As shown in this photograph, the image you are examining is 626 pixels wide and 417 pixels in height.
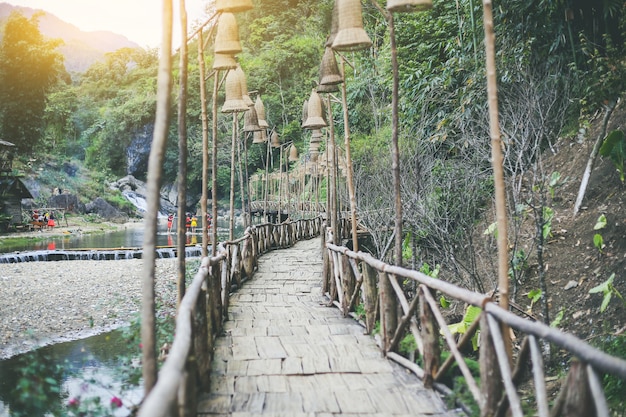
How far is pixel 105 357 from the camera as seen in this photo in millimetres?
9703

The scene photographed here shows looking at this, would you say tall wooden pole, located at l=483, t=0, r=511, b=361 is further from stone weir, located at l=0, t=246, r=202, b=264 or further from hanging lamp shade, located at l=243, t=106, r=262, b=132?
stone weir, located at l=0, t=246, r=202, b=264

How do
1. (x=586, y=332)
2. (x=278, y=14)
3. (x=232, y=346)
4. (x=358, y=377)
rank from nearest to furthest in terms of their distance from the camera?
(x=358, y=377) → (x=232, y=346) → (x=586, y=332) → (x=278, y=14)

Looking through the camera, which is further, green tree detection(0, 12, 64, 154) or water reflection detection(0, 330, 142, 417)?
green tree detection(0, 12, 64, 154)

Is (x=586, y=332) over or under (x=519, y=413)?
under

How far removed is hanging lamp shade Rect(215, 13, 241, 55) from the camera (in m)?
6.33

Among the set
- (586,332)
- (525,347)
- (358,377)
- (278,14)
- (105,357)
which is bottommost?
(105,357)

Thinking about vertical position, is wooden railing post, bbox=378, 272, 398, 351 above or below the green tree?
below

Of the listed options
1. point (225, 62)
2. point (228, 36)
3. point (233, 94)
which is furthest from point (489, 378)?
point (233, 94)

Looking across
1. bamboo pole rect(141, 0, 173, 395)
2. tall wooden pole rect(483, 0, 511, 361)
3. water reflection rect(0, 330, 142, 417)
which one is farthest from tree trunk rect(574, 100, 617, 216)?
bamboo pole rect(141, 0, 173, 395)

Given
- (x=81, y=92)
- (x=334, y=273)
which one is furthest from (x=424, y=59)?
(x=81, y=92)

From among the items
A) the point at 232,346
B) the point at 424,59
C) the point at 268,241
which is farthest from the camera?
the point at 268,241

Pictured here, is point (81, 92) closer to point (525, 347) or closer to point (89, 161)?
point (89, 161)

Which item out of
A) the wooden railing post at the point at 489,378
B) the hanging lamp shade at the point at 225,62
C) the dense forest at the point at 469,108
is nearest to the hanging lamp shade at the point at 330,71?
the dense forest at the point at 469,108

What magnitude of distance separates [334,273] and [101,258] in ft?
57.4
